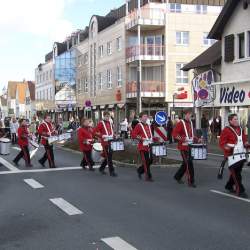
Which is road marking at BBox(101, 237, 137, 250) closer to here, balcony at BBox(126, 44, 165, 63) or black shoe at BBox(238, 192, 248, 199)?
black shoe at BBox(238, 192, 248, 199)

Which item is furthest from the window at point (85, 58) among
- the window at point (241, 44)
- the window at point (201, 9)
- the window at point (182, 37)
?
the window at point (241, 44)

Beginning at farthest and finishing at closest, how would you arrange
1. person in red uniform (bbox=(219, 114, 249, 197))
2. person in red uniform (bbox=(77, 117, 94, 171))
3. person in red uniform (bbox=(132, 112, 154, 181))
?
person in red uniform (bbox=(77, 117, 94, 171)) < person in red uniform (bbox=(132, 112, 154, 181)) < person in red uniform (bbox=(219, 114, 249, 197))

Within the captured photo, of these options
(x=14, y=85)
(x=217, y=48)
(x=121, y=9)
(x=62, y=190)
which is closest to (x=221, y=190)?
(x=62, y=190)

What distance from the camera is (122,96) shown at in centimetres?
4941

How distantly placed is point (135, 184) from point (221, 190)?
2088mm

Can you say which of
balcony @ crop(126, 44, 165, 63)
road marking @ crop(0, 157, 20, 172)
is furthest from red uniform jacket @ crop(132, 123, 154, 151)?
balcony @ crop(126, 44, 165, 63)

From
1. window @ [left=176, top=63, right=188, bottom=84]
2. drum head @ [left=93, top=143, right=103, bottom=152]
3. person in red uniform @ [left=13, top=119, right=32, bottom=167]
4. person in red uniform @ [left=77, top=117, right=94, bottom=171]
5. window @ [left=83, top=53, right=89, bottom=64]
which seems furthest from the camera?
window @ [left=83, top=53, right=89, bottom=64]

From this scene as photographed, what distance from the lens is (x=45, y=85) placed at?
278 ft

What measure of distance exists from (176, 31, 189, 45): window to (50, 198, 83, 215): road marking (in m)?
38.0

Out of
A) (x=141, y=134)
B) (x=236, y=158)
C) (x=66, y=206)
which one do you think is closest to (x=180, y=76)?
(x=141, y=134)

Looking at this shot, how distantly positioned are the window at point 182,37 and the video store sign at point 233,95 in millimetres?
17072


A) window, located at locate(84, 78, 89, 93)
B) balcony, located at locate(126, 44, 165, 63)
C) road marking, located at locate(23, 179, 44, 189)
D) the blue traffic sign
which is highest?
balcony, located at locate(126, 44, 165, 63)

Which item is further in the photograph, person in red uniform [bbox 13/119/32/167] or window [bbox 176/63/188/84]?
window [bbox 176/63/188/84]

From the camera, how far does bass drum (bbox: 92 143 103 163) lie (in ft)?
52.0
